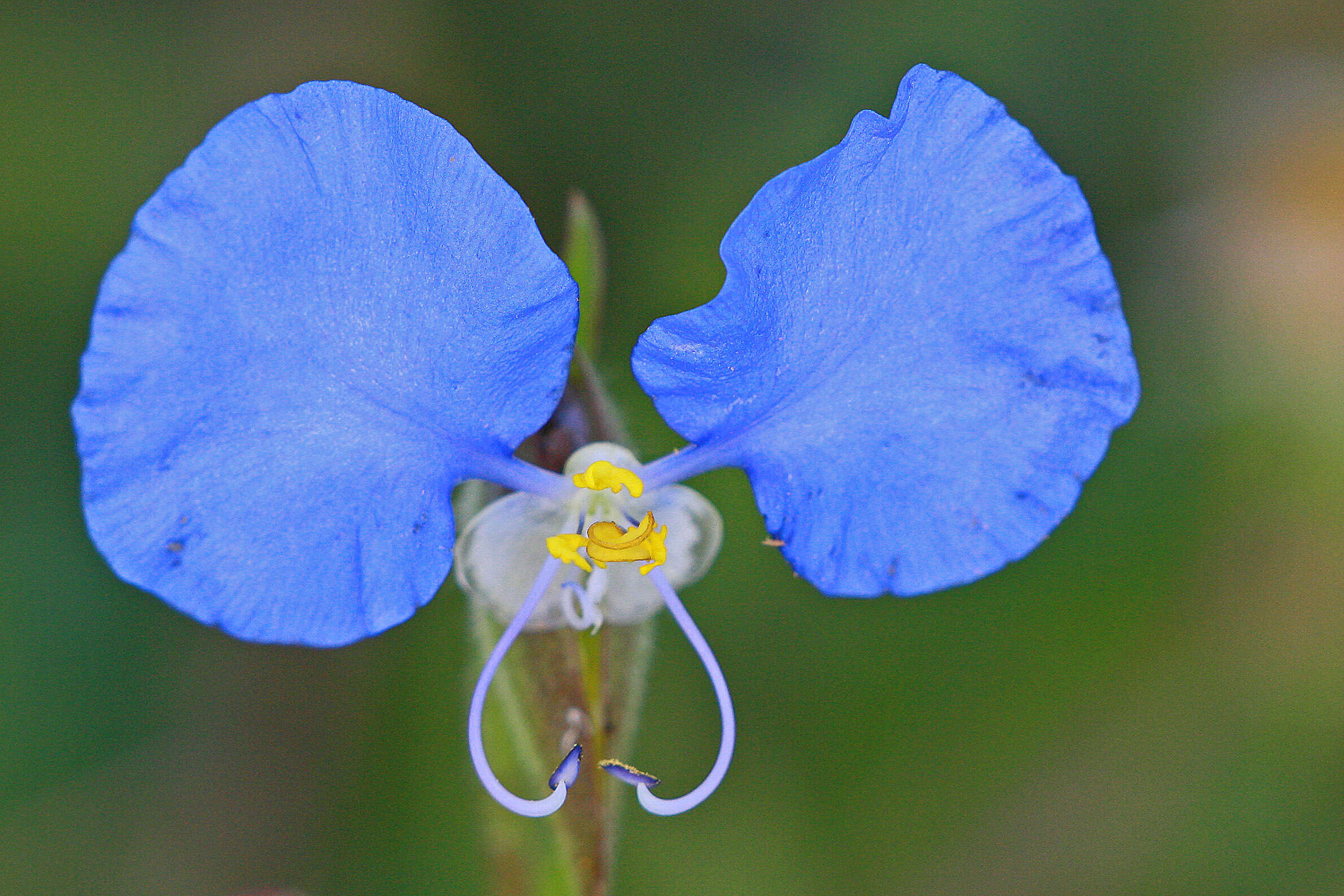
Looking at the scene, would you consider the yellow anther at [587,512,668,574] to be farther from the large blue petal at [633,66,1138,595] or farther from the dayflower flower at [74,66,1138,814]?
the large blue petal at [633,66,1138,595]

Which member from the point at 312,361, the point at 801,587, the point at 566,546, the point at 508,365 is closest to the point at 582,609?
the point at 566,546

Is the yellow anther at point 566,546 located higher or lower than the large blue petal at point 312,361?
lower

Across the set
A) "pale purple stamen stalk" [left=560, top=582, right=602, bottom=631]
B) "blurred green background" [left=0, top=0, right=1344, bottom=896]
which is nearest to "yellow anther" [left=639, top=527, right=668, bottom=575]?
"pale purple stamen stalk" [left=560, top=582, right=602, bottom=631]

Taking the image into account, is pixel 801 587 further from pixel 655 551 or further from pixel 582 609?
pixel 655 551

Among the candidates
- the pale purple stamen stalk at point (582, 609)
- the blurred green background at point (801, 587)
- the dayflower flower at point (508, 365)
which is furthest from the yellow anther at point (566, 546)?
the blurred green background at point (801, 587)

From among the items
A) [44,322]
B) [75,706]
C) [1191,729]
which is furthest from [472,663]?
[1191,729]

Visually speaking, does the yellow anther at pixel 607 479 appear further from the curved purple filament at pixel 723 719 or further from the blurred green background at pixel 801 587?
the blurred green background at pixel 801 587
